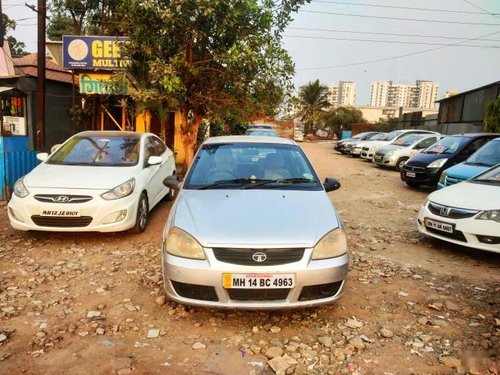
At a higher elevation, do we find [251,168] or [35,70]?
[35,70]

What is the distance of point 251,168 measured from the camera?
450 centimetres

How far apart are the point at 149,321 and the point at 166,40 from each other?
722 centimetres

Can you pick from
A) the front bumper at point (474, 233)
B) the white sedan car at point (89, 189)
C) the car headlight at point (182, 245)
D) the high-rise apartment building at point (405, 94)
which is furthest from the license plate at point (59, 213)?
the high-rise apartment building at point (405, 94)

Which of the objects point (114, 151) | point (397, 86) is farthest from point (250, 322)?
point (397, 86)

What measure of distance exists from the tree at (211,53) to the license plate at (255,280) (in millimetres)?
6168

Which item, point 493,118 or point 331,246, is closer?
point 331,246

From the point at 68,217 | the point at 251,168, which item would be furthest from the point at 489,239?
the point at 68,217

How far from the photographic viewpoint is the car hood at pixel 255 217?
315cm

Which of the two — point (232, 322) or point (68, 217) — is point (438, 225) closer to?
point (232, 322)

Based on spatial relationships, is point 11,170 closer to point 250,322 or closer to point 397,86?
point 250,322

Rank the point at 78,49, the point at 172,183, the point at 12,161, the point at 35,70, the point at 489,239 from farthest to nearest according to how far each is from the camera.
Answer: the point at 35,70 → the point at 78,49 → the point at 12,161 → the point at 489,239 → the point at 172,183

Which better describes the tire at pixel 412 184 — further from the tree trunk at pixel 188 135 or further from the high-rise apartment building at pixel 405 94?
the high-rise apartment building at pixel 405 94

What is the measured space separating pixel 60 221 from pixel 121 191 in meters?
0.86

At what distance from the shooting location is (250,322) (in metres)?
3.45
